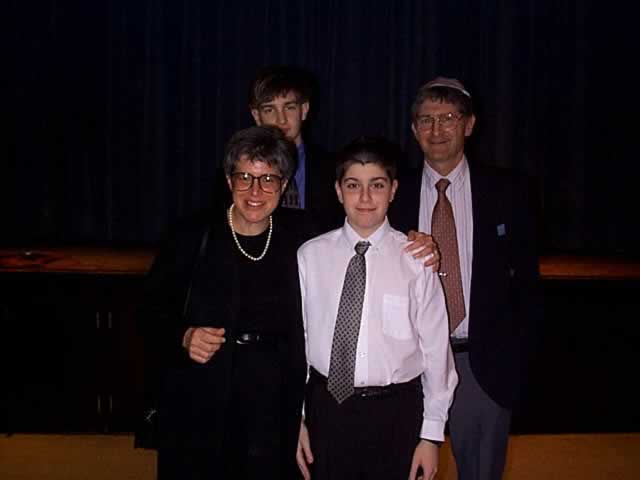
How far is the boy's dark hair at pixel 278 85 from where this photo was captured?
7.38ft

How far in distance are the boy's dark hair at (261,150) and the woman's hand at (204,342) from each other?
1.37 ft

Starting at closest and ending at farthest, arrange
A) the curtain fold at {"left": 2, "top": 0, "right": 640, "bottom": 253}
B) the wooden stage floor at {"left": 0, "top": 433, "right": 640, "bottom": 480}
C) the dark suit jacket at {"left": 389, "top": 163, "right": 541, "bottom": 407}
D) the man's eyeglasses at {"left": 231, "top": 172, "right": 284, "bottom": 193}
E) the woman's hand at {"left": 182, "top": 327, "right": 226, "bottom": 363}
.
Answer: the woman's hand at {"left": 182, "top": 327, "right": 226, "bottom": 363} → the man's eyeglasses at {"left": 231, "top": 172, "right": 284, "bottom": 193} → the dark suit jacket at {"left": 389, "top": 163, "right": 541, "bottom": 407} → the wooden stage floor at {"left": 0, "top": 433, "right": 640, "bottom": 480} → the curtain fold at {"left": 2, "top": 0, "right": 640, "bottom": 253}

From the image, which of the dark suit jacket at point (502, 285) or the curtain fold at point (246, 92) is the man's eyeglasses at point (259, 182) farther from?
the curtain fold at point (246, 92)

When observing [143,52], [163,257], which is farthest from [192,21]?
[163,257]

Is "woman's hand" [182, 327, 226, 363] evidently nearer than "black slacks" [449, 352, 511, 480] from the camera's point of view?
Yes

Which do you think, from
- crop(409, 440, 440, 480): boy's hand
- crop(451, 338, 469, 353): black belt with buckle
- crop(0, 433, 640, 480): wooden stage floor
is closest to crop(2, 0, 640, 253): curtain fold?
crop(0, 433, 640, 480): wooden stage floor

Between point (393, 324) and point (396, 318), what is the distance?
0.06ft

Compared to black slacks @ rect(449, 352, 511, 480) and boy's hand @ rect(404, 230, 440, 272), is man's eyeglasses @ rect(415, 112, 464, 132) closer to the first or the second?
boy's hand @ rect(404, 230, 440, 272)

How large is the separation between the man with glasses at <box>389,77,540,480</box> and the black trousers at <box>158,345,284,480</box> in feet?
2.12

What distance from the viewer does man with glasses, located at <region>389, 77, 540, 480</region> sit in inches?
80.7

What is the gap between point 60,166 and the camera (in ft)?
14.5

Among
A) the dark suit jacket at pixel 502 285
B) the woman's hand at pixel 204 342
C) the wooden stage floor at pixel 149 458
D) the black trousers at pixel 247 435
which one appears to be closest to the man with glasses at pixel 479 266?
the dark suit jacket at pixel 502 285

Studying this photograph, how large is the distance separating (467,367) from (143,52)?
326cm

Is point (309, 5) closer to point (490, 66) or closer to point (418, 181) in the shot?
point (490, 66)
